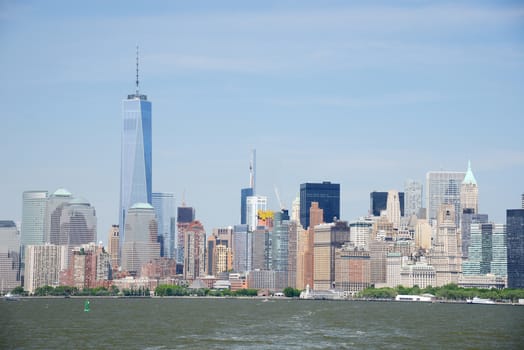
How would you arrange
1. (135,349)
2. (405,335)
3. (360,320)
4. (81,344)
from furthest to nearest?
(360,320)
(405,335)
(81,344)
(135,349)

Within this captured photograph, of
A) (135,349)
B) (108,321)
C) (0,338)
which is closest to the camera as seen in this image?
(135,349)

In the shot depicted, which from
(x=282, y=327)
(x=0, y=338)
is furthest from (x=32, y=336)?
(x=282, y=327)

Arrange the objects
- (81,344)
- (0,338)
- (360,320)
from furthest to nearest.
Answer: (360,320)
(0,338)
(81,344)

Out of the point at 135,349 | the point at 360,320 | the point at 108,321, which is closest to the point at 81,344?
the point at 135,349

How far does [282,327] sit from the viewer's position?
15238 cm

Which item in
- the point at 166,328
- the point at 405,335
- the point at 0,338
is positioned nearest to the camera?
the point at 0,338

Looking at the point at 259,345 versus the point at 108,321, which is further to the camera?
the point at 108,321

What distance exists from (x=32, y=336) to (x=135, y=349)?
24539 mm

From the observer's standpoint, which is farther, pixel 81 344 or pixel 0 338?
pixel 0 338

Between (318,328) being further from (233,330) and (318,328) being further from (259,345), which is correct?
(259,345)

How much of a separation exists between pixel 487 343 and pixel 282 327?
1436 inches

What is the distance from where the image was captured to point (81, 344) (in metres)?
117

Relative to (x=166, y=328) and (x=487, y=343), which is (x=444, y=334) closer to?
(x=487, y=343)

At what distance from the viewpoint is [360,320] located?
593 ft
